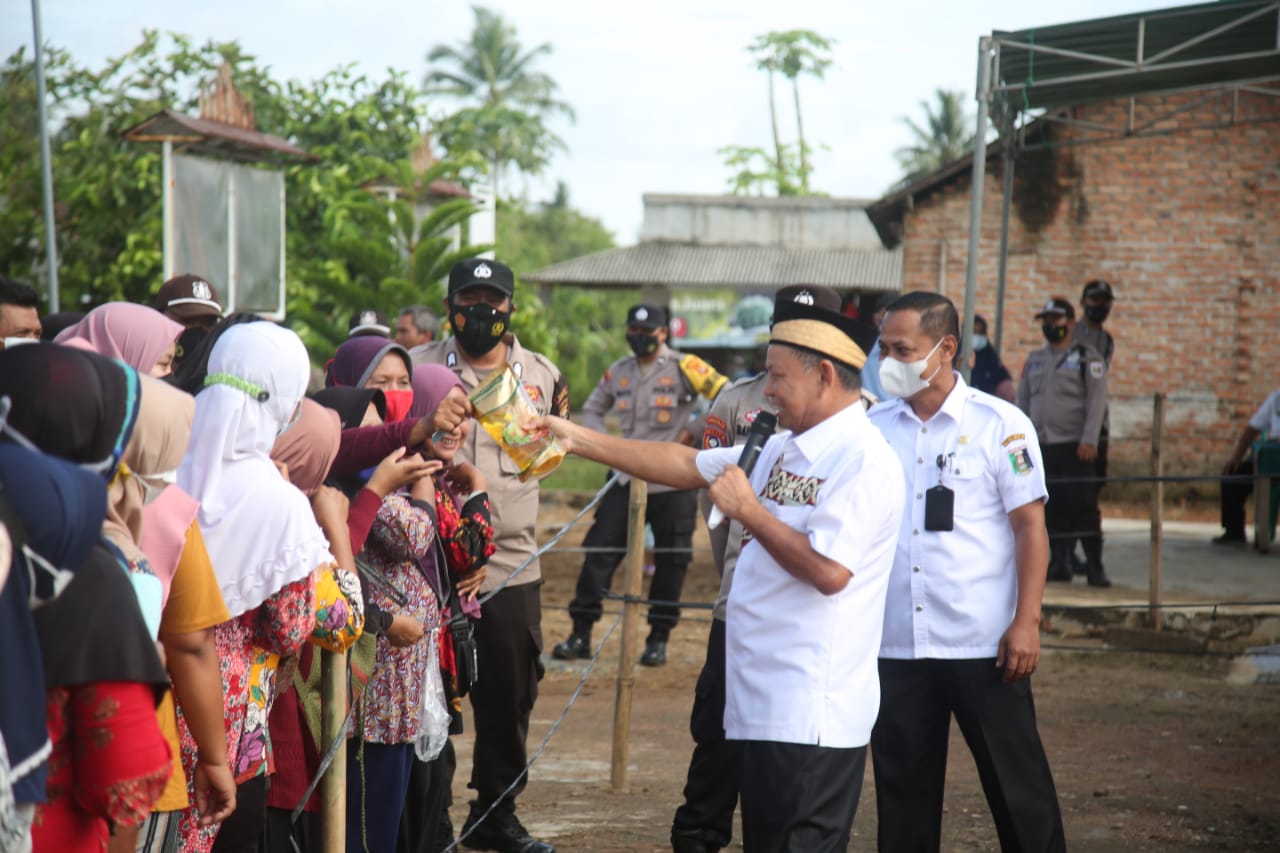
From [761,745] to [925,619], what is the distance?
99 centimetres

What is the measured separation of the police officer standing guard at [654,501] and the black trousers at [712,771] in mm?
3902

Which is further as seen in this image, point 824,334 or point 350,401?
point 350,401

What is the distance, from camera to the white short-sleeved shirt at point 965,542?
404cm

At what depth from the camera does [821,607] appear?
323cm

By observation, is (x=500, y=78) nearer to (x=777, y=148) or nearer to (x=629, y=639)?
(x=777, y=148)

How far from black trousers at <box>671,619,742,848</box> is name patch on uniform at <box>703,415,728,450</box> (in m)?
0.81

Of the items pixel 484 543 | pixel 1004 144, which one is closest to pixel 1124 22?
pixel 1004 144

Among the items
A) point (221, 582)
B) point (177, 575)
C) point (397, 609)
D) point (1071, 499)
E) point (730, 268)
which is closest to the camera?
point (177, 575)

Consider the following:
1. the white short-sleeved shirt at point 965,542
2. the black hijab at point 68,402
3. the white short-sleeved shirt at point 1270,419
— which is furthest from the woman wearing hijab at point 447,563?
the white short-sleeved shirt at point 1270,419

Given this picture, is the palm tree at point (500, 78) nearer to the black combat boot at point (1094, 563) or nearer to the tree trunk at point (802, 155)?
the tree trunk at point (802, 155)

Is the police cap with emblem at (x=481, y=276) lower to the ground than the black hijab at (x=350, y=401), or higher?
higher

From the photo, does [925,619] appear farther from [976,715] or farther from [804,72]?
[804,72]

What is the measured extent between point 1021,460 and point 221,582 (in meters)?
2.37

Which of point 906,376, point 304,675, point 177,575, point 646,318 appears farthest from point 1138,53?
point 177,575
